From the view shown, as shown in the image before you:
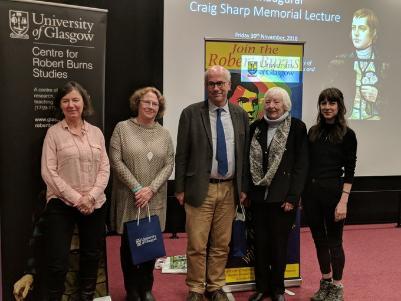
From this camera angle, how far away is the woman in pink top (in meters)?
2.46

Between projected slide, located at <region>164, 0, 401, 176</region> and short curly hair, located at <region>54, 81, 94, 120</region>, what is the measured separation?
1.99m

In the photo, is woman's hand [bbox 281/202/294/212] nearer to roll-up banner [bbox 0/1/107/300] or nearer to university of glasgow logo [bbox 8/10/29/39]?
roll-up banner [bbox 0/1/107/300]

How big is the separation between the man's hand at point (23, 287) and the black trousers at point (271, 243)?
4.95ft

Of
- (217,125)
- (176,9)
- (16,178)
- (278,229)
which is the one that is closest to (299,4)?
(176,9)

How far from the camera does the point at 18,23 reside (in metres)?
2.52

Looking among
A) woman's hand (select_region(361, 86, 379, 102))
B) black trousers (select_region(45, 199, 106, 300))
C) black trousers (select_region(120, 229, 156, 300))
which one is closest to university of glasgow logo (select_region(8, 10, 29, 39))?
black trousers (select_region(45, 199, 106, 300))

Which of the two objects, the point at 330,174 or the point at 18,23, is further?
the point at 330,174

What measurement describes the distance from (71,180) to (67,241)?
359 millimetres

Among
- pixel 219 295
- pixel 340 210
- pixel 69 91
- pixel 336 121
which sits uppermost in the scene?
pixel 69 91

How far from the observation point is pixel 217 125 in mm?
2805

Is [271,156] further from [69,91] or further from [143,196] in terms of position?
[69,91]

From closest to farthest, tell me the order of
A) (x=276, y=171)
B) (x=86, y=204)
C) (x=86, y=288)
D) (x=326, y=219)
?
(x=86, y=204) → (x=86, y=288) → (x=276, y=171) → (x=326, y=219)

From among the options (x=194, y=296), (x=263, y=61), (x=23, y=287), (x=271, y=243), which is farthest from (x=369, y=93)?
(x=23, y=287)

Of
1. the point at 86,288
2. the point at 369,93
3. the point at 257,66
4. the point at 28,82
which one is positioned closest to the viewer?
the point at 28,82
